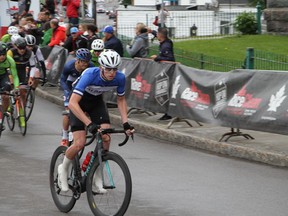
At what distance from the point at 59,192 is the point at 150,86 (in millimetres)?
7749

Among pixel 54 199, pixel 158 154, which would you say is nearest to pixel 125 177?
pixel 54 199

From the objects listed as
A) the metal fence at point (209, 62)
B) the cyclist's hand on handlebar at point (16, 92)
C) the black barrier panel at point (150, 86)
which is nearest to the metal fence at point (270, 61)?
the metal fence at point (209, 62)

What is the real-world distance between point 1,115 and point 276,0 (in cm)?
1598

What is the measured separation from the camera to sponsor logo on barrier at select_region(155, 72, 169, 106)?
56.0 feet

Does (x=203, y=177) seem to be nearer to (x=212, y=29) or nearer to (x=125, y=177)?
(x=125, y=177)

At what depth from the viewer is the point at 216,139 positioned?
15.2 meters

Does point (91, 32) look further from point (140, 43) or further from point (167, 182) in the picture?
point (167, 182)

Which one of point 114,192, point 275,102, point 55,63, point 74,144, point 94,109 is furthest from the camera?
point 55,63

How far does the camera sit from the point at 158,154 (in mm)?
14641

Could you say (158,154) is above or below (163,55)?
below

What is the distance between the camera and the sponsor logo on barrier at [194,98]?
51.1 feet

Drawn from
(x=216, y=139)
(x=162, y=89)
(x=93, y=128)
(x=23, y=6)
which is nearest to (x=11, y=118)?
(x=162, y=89)

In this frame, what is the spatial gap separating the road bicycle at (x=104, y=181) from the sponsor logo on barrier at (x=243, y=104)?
4899 millimetres

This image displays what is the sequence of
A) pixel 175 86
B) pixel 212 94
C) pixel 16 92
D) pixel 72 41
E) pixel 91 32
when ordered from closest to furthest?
pixel 212 94 → pixel 16 92 → pixel 175 86 → pixel 91 32 → pixel 72 41
